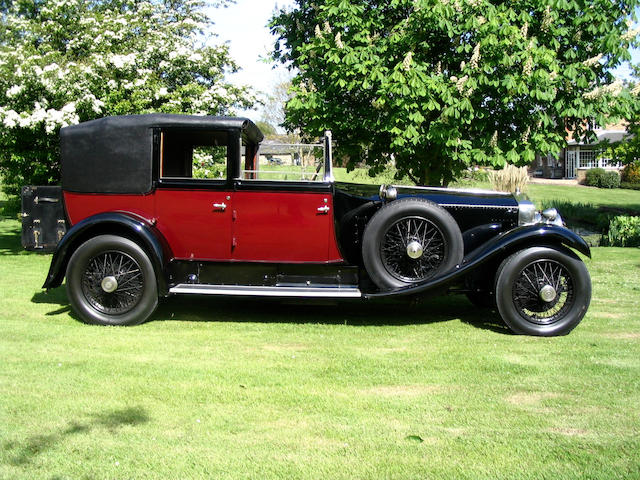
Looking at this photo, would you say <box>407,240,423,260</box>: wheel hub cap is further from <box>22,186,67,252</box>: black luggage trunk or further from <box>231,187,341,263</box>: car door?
<box>22,186,67,252</box>: black luggage trunk

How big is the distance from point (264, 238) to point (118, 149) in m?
1.69

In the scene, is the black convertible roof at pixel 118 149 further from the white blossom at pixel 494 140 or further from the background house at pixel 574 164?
the background house at pixel 574 164

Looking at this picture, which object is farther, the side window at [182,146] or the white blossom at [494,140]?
the white blossom at [494,140]

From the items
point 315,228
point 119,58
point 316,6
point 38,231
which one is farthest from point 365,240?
point 119,58

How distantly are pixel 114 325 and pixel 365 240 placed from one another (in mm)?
2552

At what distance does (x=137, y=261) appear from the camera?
19.7 feet

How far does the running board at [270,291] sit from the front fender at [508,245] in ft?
0.77

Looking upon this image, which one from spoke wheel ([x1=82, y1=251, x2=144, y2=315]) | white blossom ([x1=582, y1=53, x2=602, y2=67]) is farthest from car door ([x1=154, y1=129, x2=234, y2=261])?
white blossom ([x1=582, y1=53, x2=602, y2=67])

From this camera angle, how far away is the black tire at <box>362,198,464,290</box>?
5.83m

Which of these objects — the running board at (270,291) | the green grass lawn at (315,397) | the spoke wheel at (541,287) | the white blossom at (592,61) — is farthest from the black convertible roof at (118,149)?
the white blossom at (592,61)

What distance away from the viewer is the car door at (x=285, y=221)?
19.8 ft

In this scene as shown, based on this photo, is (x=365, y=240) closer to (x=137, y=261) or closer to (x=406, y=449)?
(x=137, y=261)

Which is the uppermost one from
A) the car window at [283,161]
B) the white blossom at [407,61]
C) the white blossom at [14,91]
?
the white blossom at [407,61]

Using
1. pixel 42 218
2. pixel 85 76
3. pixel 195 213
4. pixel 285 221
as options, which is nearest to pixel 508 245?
pixel 285 221
